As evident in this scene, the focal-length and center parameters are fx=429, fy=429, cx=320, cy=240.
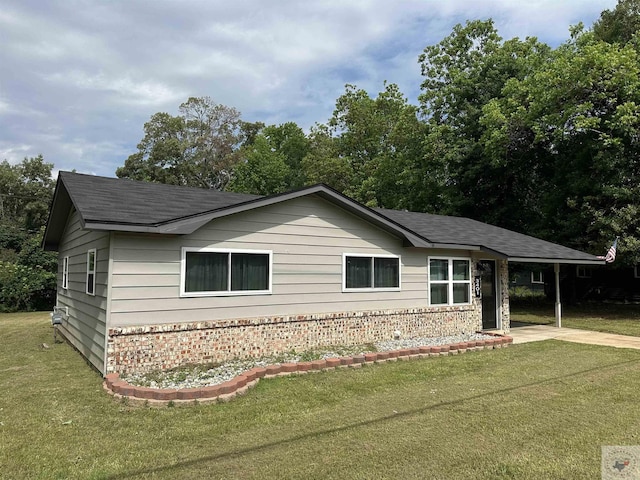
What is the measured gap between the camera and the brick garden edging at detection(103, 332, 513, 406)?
5.39 m

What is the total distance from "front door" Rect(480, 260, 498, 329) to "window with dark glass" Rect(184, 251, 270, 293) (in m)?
6.67

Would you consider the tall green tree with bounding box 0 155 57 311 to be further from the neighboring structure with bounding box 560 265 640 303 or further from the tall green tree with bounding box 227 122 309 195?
the neighboring structure with bounding box 560 265 640 303

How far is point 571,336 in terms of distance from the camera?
11570mm

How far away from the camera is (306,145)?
133ft

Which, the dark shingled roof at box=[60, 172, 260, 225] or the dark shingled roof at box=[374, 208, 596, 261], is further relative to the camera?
the dark shingled roof at box=[374, 208, 596, 261]

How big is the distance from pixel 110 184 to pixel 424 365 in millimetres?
7330

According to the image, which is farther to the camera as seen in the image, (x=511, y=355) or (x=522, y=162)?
(x=522, y=162)

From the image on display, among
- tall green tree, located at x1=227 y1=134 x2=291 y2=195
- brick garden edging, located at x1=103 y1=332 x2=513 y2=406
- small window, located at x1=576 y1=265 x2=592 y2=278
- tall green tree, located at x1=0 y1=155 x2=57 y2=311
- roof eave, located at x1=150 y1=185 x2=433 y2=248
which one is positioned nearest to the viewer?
brick garden edging, located at x1=103 y1=332 x2=513 y2=406

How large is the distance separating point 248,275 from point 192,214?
5.35 ft

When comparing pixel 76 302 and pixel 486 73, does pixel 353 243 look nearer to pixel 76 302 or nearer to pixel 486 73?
pixel 76 302

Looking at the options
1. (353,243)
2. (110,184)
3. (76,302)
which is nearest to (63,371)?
(76,302)

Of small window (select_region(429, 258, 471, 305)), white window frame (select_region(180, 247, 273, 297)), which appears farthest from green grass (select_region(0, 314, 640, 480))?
small window (select_region(429, 258, 471, 305))

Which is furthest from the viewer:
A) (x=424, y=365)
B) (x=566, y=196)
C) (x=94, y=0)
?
(x=566, y=196)

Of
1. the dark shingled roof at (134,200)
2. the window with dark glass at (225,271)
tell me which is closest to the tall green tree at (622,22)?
the dark shingled roof at (134,200)
